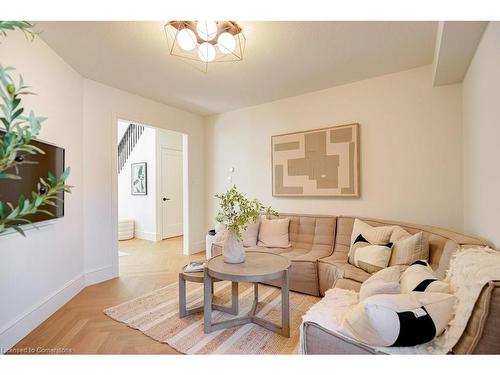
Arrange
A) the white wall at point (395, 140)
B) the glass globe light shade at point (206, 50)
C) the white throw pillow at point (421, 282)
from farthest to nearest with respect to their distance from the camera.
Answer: the white wall at point (395, 140) < the glass globe light shade at point (206, 50) < the white throw pillow at point (421, 282)

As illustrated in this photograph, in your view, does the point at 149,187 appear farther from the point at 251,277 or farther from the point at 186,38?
the point at 251,277

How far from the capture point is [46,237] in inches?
94.4

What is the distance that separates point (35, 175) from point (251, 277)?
2.00 m

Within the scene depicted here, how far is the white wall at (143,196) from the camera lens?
19.1ft

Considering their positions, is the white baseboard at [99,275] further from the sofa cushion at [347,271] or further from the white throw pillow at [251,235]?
the sofa cushion at [347,271]

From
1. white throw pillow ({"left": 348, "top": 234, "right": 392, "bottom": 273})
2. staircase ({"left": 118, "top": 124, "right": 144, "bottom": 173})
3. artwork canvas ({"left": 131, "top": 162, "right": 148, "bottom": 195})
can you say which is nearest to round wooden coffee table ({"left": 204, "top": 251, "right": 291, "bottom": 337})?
white throw pillow ({"left": 348, "top": 234, "right": 392, "bottom": 273})

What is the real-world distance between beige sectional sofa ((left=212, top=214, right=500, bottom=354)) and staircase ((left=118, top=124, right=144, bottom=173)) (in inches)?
162

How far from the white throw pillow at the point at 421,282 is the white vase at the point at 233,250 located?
1.24 metres

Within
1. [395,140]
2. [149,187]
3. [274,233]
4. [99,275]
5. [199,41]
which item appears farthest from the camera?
[149,187]

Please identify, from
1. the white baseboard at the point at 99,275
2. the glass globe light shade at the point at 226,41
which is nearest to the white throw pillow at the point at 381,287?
the glass globe light shade at the point at 226,41

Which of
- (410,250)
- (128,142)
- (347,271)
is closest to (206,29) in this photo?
(347,271)

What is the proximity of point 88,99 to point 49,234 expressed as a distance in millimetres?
1717

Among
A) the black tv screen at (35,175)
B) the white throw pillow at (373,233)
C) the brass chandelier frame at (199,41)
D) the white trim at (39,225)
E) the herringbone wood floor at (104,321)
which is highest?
the brass chandelier frame at (199,41)
